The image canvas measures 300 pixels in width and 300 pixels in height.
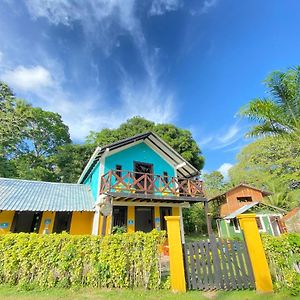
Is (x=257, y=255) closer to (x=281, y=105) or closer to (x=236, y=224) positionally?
(x=281, y=105)

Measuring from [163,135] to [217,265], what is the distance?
1583cm

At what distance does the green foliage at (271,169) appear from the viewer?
63.2ft

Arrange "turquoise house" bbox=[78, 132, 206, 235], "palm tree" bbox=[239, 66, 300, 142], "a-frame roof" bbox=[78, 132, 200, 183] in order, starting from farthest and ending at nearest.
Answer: "a-frame roof" bbox=[78, 132, 200, 183] < "turquoise house" bbox=[78, 132, 206, 235] < "palm tree" bbox=[239, 66, 300, 142]

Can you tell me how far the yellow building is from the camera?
966 centimetres

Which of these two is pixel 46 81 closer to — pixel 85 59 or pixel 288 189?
pixel 85 59

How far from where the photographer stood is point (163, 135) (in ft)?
65.3

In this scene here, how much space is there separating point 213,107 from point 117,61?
25.4 feet

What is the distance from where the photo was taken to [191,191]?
1173 centimetres

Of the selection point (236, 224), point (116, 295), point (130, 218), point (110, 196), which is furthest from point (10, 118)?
point (236, 224)

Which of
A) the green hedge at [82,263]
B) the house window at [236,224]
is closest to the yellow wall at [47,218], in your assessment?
the green hedge at [82,263]

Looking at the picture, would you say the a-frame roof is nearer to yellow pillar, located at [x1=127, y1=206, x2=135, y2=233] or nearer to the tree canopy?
yellow pillar, located at [x1=127, y1=206, x2=135, y2=233]

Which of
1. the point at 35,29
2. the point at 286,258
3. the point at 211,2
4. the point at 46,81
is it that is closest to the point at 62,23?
the point at 35,29

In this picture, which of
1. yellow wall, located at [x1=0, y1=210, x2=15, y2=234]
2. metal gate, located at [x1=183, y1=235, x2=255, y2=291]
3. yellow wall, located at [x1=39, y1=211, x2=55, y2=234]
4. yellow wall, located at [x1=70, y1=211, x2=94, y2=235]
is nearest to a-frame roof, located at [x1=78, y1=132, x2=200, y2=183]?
yellow wall, located at [x1=70, y1=211, x2=94, y2=235]

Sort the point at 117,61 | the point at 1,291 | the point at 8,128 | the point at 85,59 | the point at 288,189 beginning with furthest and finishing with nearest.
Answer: the point at 288,189 < the point at 8,128 < the point at 117,61 < the point at 85,59 < the point at 1,291
